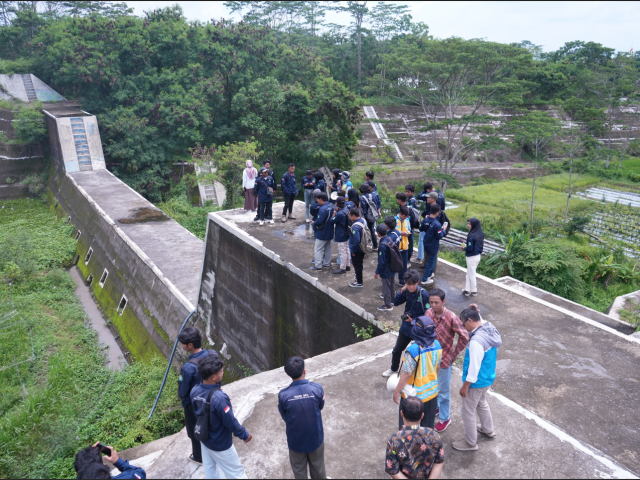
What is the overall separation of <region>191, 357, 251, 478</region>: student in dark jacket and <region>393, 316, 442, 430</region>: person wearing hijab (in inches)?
53.5

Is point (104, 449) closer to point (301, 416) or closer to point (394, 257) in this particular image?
point (301, 416)

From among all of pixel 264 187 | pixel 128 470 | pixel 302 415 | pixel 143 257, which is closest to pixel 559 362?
pixel 302 415

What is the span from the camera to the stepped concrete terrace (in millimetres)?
4043

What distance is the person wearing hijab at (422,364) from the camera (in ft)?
12.4

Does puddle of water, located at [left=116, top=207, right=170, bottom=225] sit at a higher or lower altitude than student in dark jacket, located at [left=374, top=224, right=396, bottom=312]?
lower

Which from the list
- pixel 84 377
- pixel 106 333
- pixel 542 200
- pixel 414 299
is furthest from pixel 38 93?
pixel 414 299

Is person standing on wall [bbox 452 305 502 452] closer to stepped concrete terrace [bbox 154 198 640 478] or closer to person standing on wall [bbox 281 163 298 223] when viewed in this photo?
stepped concrete terrace [bbox 154 198 640 478]

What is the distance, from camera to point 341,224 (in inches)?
295

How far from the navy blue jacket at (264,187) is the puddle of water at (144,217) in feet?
29.0

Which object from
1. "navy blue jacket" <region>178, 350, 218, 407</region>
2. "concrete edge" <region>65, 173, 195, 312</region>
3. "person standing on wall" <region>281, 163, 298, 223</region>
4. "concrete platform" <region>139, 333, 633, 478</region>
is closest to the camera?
"concrete platform" <region>139, 333, 633, 478</region>

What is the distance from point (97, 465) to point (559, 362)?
204 inches

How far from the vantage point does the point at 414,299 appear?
4.80 m

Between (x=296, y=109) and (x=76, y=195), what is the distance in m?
10.4

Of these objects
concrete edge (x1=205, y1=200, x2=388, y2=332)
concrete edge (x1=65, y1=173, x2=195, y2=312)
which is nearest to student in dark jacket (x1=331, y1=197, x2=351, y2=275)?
concrete edge (x1=205, y1=200, x2=388, y2=332)
